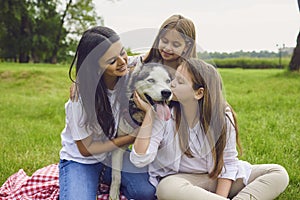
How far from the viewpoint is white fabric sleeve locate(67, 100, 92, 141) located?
2914 millimetres

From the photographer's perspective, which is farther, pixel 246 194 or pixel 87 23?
pixel 87 23

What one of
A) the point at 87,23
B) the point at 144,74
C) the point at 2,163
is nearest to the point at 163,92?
the point at 144,74

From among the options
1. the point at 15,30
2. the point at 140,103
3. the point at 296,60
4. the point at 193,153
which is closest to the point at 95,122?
the point at 140,103

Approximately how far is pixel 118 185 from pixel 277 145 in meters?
2.13

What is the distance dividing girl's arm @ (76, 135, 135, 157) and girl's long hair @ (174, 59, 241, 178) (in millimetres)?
395

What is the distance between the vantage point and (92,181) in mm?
3072

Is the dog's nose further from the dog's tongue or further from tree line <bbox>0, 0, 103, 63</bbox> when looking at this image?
tree line <bbox>0, 0, 103, 63</bbox>

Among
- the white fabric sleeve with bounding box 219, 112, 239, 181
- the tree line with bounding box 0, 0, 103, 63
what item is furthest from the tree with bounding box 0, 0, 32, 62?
the white fabric sleeve with bounding box 219, 112, 239, 181

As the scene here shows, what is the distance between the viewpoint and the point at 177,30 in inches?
127

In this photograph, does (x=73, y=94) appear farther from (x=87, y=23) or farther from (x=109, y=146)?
(x=87, y=23)

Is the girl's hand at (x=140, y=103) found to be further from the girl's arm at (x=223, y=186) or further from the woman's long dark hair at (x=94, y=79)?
the girl's arm at (x=223, y=186)

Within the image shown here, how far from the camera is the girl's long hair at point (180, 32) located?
10.2 ft

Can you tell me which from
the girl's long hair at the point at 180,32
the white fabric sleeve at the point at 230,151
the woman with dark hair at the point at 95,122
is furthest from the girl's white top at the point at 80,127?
the white fabric sleeve at the point at 230,151

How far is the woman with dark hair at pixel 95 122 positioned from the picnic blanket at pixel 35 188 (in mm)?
183
